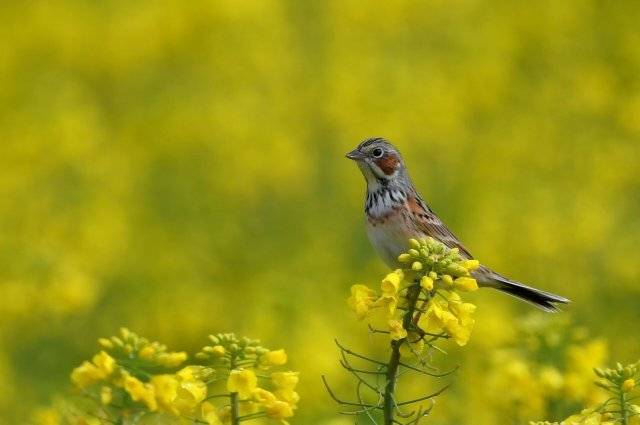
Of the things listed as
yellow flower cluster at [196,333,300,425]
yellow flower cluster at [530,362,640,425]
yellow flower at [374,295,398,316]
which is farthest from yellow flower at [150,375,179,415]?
yellow flower cluster at [530,362,640,425]

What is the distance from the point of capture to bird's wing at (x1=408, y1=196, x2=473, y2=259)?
220 inches

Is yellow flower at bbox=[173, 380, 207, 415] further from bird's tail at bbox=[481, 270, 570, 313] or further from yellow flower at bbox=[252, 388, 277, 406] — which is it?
bird's tail at bbox=[481, 270, 570, 313]

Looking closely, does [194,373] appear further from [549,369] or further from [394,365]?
[549,369]

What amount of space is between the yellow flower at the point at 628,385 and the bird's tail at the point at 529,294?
1064 mm

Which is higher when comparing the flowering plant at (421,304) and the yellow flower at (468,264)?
the yellow flower at (468,264)

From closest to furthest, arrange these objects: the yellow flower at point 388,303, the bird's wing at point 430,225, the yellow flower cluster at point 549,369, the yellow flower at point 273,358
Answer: the yellow flower at point 388,303 < the yellow flower at point 273,358 < the yellow flower cluster at point 549,369 < the bird's wing at point 430,225

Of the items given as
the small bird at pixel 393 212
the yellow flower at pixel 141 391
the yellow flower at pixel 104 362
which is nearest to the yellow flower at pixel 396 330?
the yellow flower at pixel 141 391

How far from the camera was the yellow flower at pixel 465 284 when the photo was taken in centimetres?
364

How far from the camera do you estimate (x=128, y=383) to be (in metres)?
3.88

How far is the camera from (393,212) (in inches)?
216

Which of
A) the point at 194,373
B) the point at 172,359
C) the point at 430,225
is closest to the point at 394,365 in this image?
the point at 194,373

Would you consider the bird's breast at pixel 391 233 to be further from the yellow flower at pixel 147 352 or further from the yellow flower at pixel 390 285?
the yellow flower at pixel 390 285

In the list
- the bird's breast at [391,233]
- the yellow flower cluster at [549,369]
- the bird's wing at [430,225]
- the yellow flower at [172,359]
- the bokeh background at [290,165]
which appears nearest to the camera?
the yellow flower at [172,359]

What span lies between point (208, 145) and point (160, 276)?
105 inches
